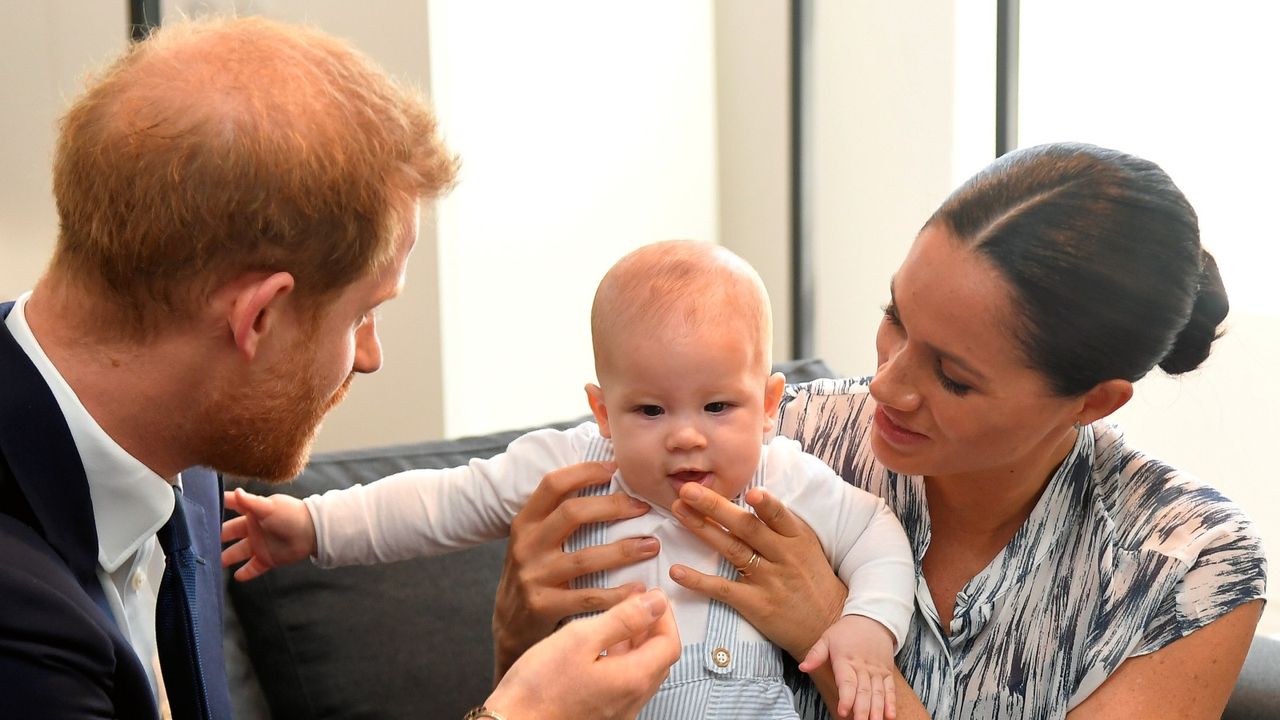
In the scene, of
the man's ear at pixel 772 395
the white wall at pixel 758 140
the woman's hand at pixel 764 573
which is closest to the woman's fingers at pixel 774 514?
the woman's hand at pixel 764 573

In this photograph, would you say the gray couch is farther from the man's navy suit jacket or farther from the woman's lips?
the woman's lips

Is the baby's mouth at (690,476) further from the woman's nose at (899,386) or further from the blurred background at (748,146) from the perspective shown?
the blurred background at (748,146)

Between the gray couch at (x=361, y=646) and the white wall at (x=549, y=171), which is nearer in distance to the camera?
the gray couch at (x=361, y=646)

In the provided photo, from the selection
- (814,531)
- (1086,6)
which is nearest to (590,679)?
(814,531)

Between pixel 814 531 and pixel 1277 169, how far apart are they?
239 cm

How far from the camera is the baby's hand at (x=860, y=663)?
1515 mm

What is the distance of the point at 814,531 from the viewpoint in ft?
5.66

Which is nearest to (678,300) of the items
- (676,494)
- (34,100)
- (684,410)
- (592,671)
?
(684,410)

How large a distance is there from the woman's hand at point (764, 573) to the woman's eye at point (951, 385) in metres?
0.25

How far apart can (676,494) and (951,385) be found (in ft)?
1.21

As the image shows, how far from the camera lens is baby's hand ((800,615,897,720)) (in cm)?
151

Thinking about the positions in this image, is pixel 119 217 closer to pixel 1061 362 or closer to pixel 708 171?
pixel 1061 362

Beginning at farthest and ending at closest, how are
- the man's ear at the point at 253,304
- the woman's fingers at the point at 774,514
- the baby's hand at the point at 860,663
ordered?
1. the woman's fingers at the point at 774,514
2. the baby's hand at the point at 860,663
3. the man's ear at the point at 253,304

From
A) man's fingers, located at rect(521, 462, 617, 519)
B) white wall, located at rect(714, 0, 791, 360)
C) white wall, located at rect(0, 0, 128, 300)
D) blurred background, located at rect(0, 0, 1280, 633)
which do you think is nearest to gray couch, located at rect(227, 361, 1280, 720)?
man's fingers, located at rect(521, 462, 617, 519)
